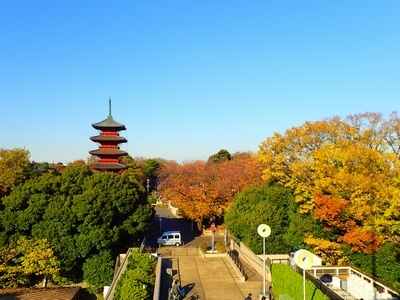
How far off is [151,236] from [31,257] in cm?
1492

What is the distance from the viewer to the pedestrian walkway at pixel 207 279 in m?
17.1

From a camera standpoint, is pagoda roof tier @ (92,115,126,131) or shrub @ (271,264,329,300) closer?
shrub @ (271,264,329,300)

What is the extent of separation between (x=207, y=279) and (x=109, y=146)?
989 inches

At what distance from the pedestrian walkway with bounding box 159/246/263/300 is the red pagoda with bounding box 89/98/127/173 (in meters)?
17.2

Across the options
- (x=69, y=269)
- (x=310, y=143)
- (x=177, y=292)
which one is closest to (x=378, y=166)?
(x=310, y=143)

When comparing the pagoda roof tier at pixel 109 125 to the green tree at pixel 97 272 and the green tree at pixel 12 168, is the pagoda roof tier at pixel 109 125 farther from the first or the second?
the green tree at pixel 97 272

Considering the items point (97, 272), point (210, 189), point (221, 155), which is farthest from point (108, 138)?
point (221, 155)

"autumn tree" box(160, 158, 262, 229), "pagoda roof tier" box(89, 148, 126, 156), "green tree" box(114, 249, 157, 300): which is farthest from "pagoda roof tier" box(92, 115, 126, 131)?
"green tree" box(114, 249, 157, 300)

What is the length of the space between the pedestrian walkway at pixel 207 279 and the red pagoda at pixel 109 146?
1717cm

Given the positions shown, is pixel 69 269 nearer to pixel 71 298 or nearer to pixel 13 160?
pixel 71 298

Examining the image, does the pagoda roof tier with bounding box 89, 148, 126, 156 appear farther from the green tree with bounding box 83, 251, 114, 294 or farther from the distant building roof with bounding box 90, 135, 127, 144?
the green tree with bounding box 83, 251, 114, 294

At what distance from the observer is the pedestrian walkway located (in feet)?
56.0

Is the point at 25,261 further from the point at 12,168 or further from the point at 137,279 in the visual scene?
the point at 137,279

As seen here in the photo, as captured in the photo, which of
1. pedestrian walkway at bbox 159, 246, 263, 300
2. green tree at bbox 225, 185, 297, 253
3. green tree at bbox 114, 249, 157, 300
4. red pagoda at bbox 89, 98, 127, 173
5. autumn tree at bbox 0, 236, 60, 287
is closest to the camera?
green tree at bbox 114, 249, 157, 300
